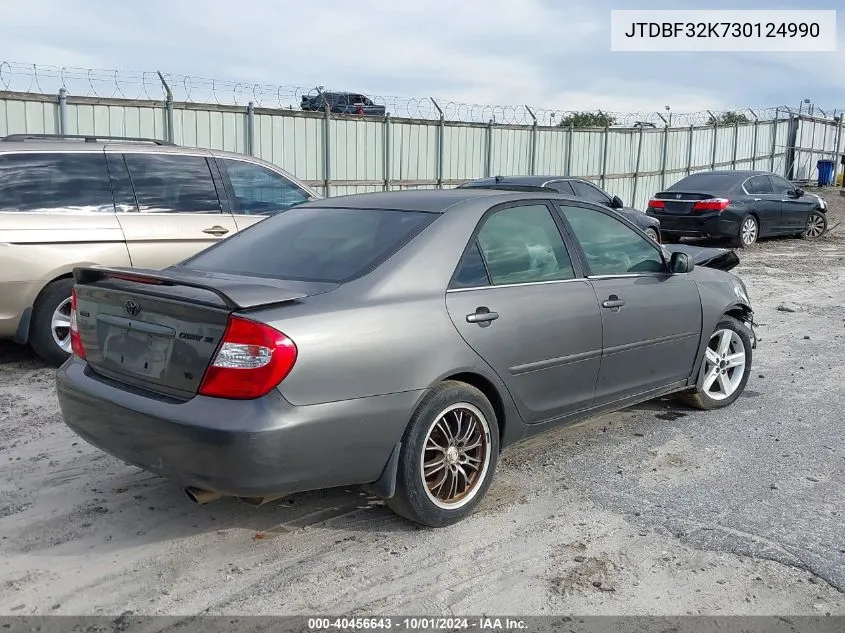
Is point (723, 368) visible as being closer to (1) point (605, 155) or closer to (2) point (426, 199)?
(2) point (426, 199)

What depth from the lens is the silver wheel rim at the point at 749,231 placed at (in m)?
16.2

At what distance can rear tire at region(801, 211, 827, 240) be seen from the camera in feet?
60.1

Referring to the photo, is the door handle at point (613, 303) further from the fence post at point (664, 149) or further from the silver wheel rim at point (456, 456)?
the fence post at point (664, 149)

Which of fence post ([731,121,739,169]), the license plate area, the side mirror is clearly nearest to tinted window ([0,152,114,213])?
the license plate area

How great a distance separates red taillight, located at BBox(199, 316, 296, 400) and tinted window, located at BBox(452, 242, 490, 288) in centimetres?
104

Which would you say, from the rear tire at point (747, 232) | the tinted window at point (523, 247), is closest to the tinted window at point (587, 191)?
the rear tire at point (747, 232)

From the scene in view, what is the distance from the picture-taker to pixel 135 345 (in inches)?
144

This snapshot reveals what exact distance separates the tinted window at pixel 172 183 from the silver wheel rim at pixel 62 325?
3.35 feet

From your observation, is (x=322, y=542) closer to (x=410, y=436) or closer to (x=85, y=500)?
(x=410, y=436)

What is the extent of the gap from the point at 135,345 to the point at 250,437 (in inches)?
32.3

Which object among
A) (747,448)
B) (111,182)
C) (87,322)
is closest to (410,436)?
(87,322)

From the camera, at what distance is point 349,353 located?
11.3 feet

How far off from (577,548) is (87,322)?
2502 millimetres

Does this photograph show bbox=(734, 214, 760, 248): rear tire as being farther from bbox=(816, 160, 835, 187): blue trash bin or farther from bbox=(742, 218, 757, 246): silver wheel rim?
bbox=(816, 160, 835, 187): blue trash bin
